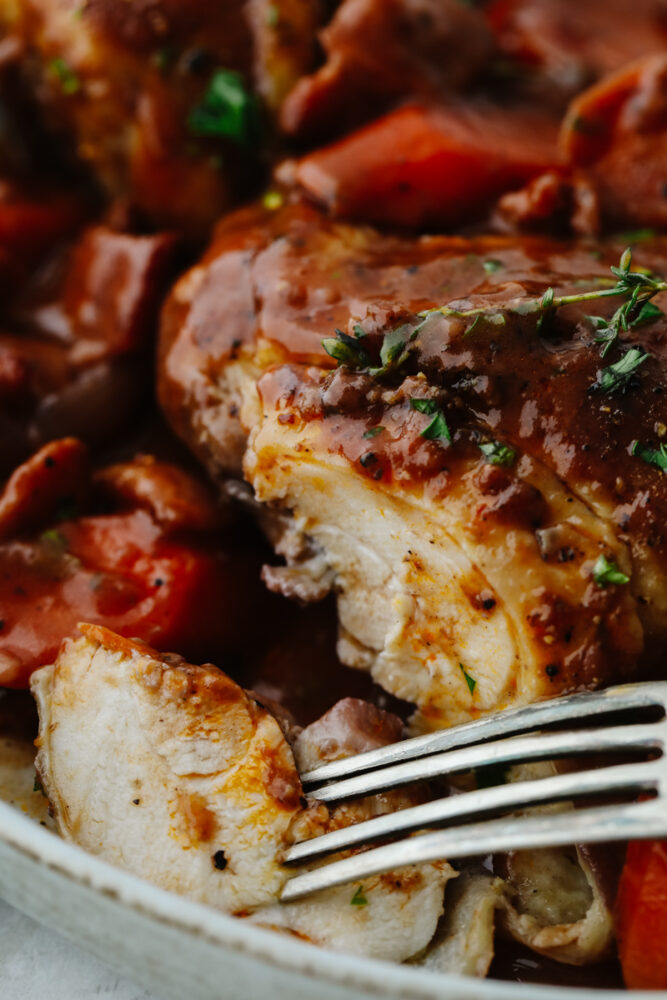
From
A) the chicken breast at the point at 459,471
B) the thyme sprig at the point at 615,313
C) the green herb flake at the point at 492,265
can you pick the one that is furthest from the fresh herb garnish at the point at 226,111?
the thyme sprig at the point at 615,313

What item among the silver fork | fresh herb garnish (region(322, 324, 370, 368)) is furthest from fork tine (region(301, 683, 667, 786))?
fresh herb garnish (region(322, 324, 370, 368))

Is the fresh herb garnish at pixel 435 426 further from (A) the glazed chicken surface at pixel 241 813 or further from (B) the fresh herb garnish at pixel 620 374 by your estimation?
(A) the glazed chicken surface at pixel 241 813

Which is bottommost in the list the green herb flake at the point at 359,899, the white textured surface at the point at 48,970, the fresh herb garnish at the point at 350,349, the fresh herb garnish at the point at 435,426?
the white textured surface at the point at 48,970

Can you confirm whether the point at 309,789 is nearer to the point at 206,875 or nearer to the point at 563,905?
the point at 206,875

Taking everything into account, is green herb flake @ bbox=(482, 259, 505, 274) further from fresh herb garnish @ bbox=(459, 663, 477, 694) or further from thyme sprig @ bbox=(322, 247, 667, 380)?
fresh herb garnish @ bbox=(459, 663, 477, 694)

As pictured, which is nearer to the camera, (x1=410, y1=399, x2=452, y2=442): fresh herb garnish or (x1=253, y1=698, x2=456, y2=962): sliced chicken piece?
(x1=253, y1=698, x2=456, y2=962): sliced chicken piece

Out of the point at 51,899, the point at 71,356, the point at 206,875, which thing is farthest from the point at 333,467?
the point at 71,356
